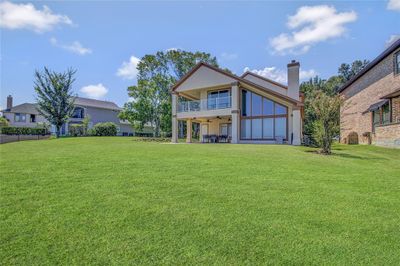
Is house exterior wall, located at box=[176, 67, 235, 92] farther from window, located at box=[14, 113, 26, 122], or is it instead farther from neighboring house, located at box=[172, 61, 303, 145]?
window, located at box=[14, 113, 26, 122]

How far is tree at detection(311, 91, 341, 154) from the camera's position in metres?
13.2

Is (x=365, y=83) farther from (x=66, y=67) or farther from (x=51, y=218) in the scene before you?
(x=66, y=67)

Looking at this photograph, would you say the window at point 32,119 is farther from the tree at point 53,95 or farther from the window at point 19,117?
the tree at point 53,95

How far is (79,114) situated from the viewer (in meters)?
43.5

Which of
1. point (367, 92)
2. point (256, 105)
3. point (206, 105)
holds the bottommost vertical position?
point (256, 105)

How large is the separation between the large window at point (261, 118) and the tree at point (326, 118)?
26.1 ft

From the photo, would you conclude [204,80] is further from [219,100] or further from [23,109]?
[23,109]

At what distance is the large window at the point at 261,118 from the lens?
71.5 ft

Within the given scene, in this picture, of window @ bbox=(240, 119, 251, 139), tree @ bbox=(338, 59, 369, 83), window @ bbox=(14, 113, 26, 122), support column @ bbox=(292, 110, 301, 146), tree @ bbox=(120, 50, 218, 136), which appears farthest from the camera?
tree @ bbox=(338, 59, 369, 83)

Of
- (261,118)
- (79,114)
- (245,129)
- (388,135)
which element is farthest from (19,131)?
(388,135)

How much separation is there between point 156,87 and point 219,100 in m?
13.6

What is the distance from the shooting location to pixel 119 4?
12.0 m

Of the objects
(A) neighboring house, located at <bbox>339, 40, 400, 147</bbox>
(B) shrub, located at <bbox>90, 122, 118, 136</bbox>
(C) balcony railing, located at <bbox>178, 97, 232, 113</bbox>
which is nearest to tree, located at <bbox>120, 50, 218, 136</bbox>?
(B) shrub, located at <bbox>90, 122, 118, 136</bbox>

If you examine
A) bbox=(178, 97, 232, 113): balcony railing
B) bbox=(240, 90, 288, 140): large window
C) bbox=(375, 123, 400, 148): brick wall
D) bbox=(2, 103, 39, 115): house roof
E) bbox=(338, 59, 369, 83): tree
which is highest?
bbox=(338, 59, 369, 83): tree
